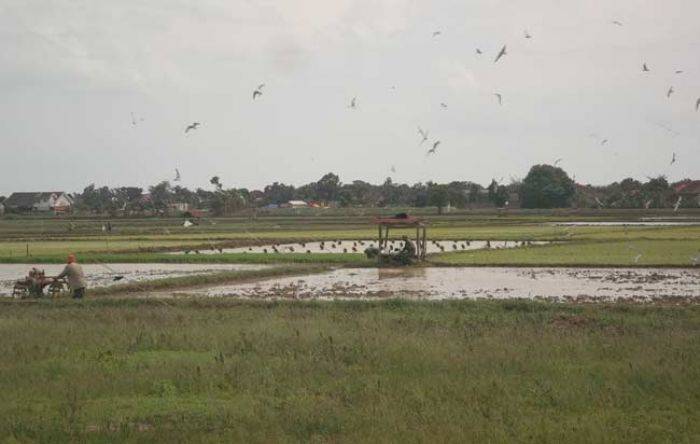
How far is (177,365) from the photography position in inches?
393

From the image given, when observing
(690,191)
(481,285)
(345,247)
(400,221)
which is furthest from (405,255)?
(690,191)

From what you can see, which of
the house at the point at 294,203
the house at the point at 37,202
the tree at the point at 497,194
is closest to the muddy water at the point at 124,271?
the tree at the point at 497,194

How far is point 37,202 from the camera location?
122 m

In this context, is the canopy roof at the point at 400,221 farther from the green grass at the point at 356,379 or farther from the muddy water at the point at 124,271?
the green grass at the point at 356,379

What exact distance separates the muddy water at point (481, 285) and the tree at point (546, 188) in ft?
243

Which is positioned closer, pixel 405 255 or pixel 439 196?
pixel 405 255

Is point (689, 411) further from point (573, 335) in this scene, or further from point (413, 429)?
point (573, 335)

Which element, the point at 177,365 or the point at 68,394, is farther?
the point at 177,365

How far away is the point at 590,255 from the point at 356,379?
25.6 meters

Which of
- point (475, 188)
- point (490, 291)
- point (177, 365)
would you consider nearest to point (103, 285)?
point (490, 291)

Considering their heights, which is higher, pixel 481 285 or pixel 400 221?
pixel 400 221

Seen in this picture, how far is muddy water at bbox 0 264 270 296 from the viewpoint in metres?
26.2

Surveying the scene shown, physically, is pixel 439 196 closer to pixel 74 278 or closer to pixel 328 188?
pixel 328 188

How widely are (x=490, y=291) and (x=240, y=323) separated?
9.11 meters
